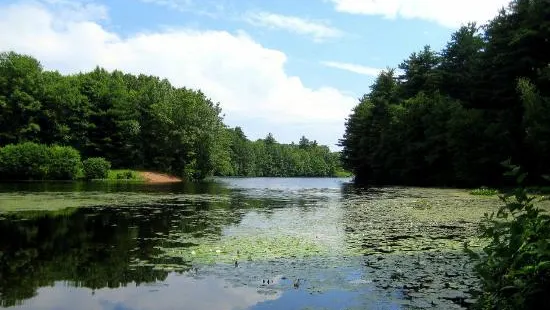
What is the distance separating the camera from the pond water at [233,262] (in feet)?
24.1

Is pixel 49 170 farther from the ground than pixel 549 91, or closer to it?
closer to it

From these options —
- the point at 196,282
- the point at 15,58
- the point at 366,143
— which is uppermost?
the point at 15,58

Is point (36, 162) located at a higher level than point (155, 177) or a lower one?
higher

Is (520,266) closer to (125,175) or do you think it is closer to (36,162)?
(36,162)

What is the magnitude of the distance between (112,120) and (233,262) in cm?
6246

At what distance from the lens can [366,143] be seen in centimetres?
7119

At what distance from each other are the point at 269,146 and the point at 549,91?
5396 inches

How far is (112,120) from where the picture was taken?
67.8 meters

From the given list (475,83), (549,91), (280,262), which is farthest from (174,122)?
(280,262)

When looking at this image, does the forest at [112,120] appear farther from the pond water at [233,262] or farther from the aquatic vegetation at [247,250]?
the aquatic vegetation at [247,250]

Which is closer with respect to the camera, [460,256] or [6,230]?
[460,256]

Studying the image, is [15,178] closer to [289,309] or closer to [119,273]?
[119,273]

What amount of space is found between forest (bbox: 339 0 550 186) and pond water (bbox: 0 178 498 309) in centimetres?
1366

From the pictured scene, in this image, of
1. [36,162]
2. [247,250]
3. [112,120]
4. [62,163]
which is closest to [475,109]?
[247,250]
